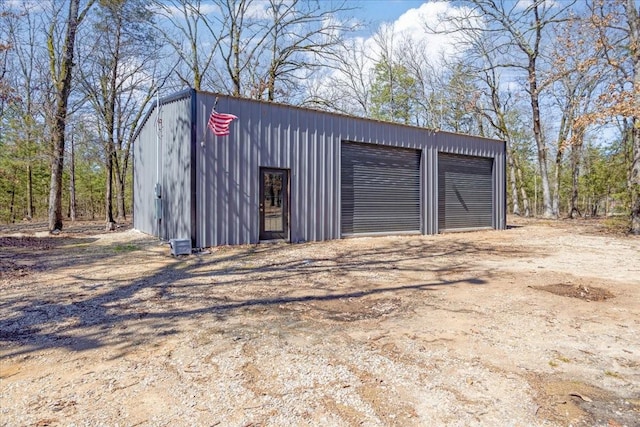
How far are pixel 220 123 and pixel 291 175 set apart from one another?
2.16 metres

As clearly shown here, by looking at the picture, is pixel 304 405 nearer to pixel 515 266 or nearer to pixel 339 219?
pixel 515 266

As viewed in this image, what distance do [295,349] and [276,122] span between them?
6953 millimetres

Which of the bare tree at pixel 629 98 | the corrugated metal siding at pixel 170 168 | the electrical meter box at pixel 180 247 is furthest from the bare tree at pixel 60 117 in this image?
the bare tree at pixel 629 98

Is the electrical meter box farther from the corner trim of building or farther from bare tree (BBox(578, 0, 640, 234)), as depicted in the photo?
bare tree (BBox(578, 0, 640, 234))

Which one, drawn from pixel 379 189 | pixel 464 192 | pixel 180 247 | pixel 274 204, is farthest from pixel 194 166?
pixel 464 192

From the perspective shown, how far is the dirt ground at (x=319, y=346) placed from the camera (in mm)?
2000

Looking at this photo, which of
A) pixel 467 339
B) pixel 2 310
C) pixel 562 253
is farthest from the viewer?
pixel 562 253

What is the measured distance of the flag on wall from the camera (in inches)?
307

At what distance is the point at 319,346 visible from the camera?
287 cm

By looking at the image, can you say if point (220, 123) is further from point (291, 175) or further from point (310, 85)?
point (310, 85)

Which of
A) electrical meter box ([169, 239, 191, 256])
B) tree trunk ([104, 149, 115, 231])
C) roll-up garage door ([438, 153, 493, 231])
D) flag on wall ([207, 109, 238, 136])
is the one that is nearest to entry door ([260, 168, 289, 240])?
flag on wall ([207, 109, 238, 136])

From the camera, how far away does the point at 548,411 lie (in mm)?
1969

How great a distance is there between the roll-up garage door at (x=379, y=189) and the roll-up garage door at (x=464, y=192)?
1.22 meters

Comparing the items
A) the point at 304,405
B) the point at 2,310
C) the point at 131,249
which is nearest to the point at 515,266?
the point at 304,405
